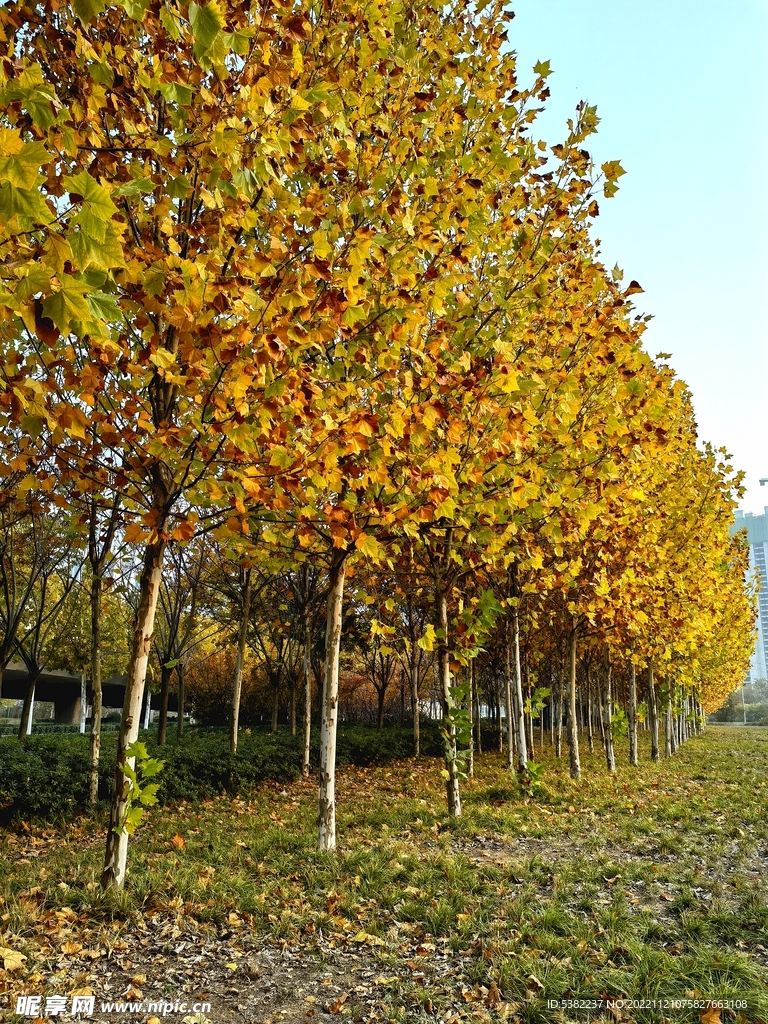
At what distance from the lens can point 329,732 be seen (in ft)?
20.9

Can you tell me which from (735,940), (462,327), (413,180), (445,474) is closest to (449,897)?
(735,940)

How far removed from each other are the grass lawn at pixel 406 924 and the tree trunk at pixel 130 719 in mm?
218

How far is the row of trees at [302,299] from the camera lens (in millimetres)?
Answer: 3426

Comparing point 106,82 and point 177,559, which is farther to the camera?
point 177,559

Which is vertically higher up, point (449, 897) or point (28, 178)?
point (28, 178)

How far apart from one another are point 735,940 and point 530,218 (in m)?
6.85

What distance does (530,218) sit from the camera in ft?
22.9

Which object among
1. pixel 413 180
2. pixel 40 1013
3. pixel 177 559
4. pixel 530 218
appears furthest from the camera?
pixel 177 559

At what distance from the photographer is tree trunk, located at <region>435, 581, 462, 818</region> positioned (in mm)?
8141

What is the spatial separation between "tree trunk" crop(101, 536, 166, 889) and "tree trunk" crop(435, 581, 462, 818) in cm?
394

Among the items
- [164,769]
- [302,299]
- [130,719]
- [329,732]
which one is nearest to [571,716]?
[329,732]

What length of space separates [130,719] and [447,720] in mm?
4596

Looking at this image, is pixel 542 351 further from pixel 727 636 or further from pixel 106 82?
pixel 727 636

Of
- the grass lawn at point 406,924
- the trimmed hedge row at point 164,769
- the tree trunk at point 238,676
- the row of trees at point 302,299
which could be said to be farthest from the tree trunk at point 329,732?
the tree trunk at point 238,676
